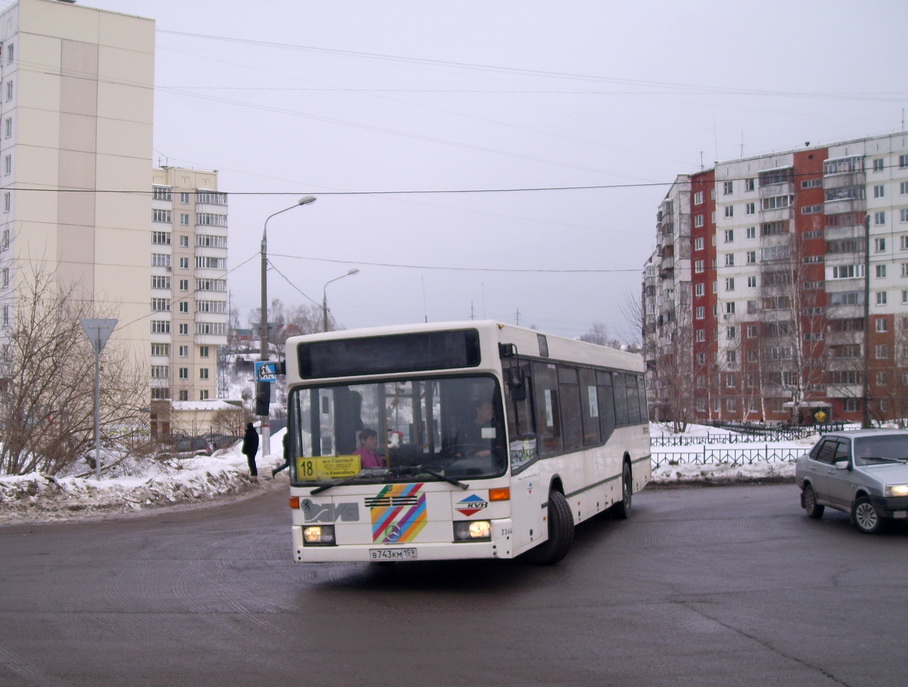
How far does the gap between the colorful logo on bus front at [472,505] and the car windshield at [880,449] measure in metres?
7.41

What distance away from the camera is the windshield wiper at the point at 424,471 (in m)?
9.44

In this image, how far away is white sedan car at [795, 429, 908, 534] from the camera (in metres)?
13.0

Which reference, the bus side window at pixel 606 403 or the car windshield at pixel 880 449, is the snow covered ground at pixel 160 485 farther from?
the car windshield at pixel 880 449

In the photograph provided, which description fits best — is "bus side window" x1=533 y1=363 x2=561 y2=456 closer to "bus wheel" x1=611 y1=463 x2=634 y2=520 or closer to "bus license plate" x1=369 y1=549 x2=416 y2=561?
"bus license plate" x1=369 y1=549 x2=416 y2=561

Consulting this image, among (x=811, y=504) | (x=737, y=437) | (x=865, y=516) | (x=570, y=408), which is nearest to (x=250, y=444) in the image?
(x=570, y=408)

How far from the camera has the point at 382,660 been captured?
270 inches

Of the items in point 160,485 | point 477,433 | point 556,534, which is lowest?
point 160,485

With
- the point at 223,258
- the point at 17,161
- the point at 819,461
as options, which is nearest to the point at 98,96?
the point at 17,161

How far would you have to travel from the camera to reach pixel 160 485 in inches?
806

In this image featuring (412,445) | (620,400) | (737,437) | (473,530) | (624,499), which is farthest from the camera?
(737,437)

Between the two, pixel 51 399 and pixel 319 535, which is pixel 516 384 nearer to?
pixel 319 535

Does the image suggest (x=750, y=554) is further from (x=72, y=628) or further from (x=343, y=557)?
(x=72, y=628)

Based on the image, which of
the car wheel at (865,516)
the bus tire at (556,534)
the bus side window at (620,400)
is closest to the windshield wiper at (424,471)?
the bus tire at (556,534)

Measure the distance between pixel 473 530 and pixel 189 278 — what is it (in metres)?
86.1
